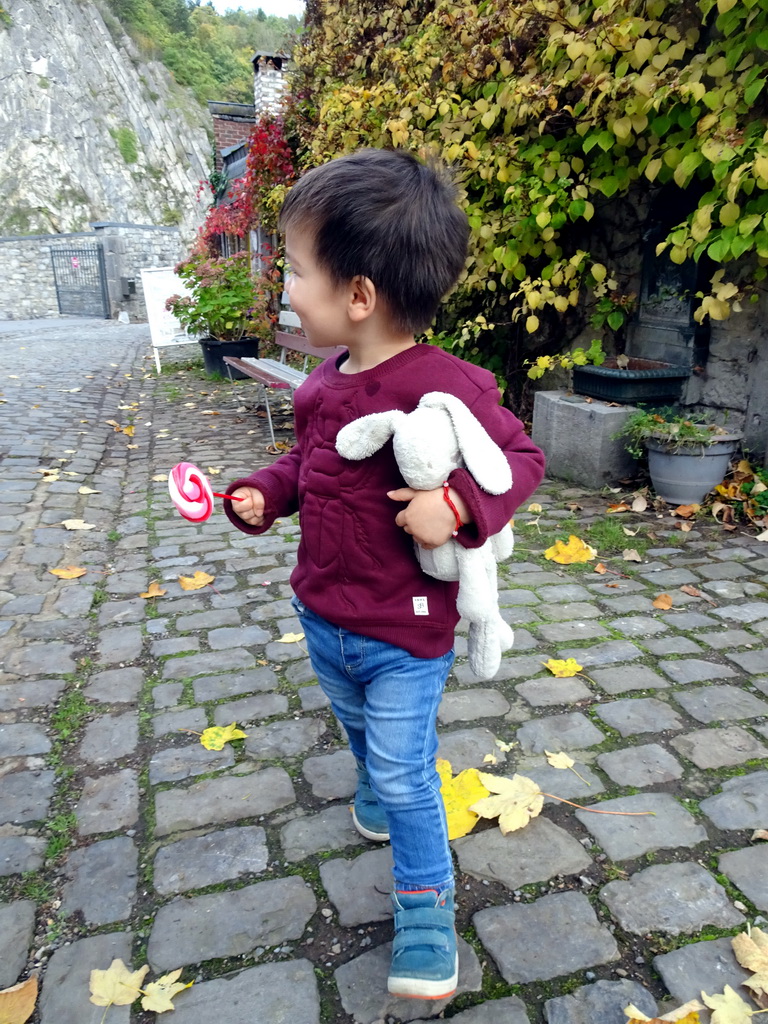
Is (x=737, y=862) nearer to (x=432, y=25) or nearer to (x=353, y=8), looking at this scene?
(x=432, y=25)

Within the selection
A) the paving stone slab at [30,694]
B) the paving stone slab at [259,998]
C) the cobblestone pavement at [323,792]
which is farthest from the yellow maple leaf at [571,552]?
the paving stone slab at [259,998]

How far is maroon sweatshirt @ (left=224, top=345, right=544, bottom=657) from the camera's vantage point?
53.2 inches

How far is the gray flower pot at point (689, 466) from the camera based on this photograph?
4164mm

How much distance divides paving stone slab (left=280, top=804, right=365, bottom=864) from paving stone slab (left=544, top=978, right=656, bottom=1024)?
0.59 metres

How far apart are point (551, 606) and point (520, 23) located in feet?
11.9

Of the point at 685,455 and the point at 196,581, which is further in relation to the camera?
the point at 685,455

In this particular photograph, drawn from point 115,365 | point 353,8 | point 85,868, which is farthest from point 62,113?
point 85,868

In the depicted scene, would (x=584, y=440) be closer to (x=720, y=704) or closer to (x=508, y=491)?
(x=720, y=704)

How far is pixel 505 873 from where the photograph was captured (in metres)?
1.74

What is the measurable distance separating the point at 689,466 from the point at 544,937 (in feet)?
10.4

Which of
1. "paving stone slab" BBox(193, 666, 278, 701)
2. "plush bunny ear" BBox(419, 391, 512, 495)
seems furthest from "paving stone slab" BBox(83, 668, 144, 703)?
"plush bunny ear" BBox(419, 391, 512, 495)

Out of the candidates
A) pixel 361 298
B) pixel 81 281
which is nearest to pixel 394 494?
pixel 361 298

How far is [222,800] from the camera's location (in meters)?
2.00

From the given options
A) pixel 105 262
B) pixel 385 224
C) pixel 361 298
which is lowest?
pixel 361 298
